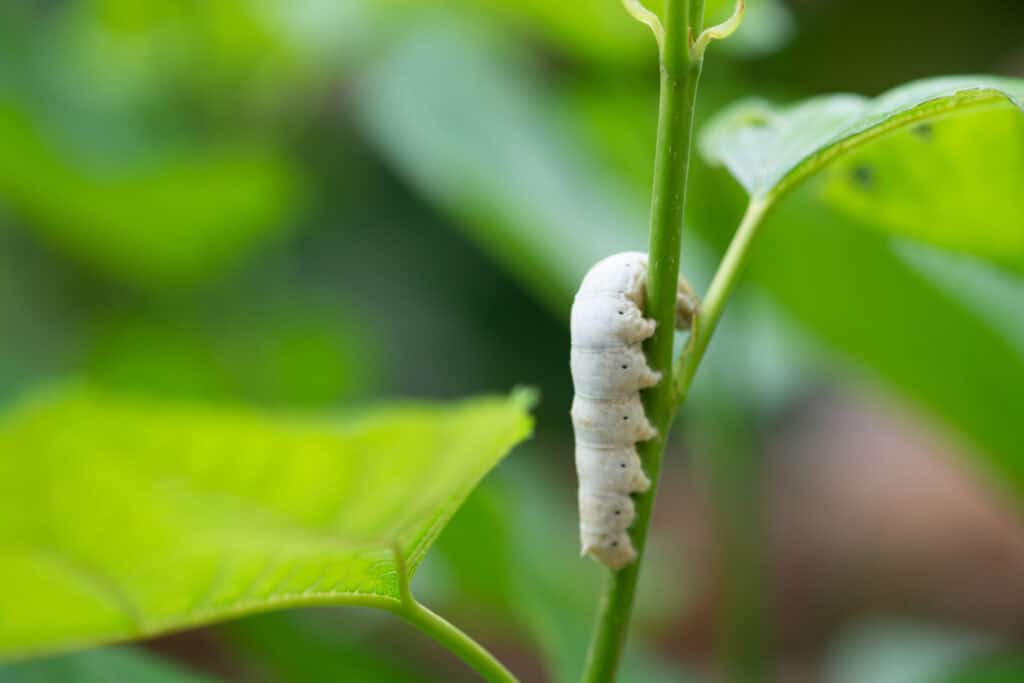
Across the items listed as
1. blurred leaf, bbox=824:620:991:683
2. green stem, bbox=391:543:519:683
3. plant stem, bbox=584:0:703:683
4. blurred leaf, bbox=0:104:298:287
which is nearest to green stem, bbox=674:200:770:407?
plant stem, bbox=584:0:703:683

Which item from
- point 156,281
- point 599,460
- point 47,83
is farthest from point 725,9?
point 47,83

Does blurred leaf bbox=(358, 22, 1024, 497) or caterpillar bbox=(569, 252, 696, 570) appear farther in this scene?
blurred leaf bbox=(358, 22, 1024, 497)

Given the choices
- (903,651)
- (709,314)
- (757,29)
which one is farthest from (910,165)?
(903,651)

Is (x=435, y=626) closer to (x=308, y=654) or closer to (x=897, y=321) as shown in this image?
(x=308, y=654)

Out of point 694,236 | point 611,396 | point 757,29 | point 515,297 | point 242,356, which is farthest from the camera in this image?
point 515,297

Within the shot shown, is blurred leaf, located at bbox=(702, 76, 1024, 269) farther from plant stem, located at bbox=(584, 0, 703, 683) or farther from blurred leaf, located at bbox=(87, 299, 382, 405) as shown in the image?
blurred leaf, located at bbox=(87, 299, 382, 405)

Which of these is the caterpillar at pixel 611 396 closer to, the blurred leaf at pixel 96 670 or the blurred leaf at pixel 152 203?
the blurred leaf at pixel 96 670

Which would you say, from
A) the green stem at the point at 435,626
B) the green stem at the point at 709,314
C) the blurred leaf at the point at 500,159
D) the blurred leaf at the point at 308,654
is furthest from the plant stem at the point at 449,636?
the blurred leaf at the point at 500,159
